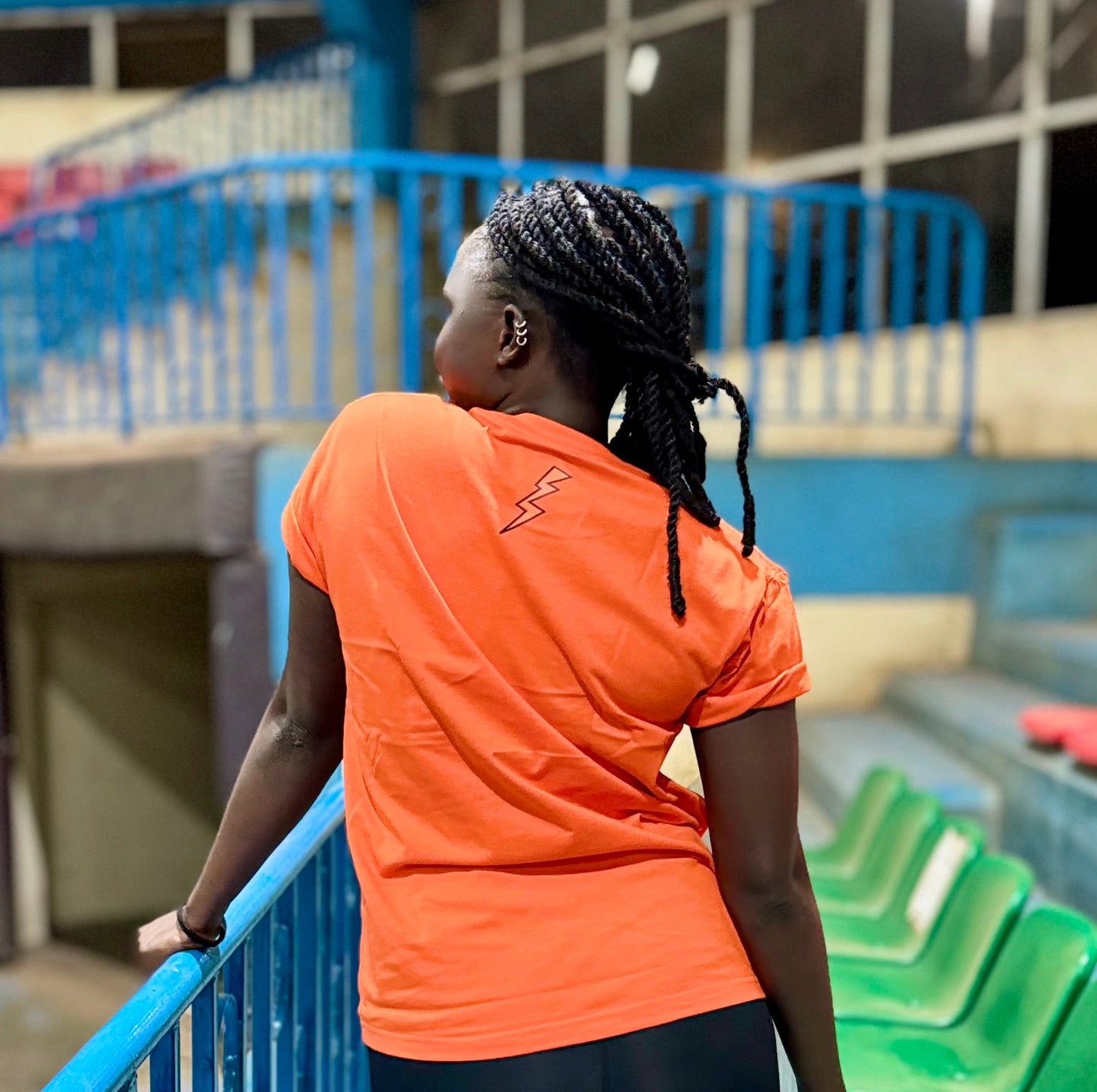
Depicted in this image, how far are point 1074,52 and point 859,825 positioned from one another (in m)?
4.13

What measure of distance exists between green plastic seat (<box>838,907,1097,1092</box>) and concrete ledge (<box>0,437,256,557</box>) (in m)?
2.52

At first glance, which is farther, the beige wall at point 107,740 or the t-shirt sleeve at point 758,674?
the beige wall at point 107,740

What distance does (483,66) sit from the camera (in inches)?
306

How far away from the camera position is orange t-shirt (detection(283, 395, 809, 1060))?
80 cm

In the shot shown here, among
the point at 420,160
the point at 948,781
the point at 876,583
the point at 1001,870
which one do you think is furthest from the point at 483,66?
the point at 1001,870

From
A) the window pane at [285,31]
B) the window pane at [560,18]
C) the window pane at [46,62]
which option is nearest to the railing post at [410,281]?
the window pane at [560,18]

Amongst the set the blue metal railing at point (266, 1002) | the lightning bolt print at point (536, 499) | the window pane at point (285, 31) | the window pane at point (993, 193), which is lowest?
the blue metal railing at point (266, 1002)

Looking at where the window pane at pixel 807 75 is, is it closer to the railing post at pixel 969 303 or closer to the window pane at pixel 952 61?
the window pane at pixel 952 61

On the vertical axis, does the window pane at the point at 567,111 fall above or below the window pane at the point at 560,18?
below

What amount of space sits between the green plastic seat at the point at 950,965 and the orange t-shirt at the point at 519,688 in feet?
4.67

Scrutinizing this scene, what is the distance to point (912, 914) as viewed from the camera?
238 cm

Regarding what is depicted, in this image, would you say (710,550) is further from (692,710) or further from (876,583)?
(876,583)

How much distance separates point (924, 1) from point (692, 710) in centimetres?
597

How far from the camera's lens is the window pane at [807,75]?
5.96 m
